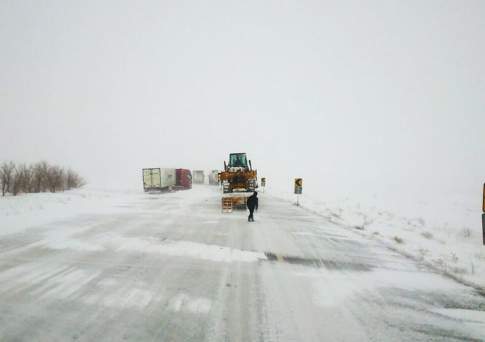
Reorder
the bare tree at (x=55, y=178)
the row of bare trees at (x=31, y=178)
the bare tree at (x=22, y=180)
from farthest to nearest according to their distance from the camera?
the bare tree at (x=55, y=178)
the bare tree at (x=22, y=180)
the row of bare trees at (x=31, y=178)

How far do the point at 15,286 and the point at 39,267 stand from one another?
1.02 m

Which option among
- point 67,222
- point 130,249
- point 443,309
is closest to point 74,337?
point 130,249

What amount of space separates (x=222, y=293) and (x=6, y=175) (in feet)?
108

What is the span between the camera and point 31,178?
29.1 metres


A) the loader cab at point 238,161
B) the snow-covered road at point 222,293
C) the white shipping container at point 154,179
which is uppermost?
the loader cab at point 238,161

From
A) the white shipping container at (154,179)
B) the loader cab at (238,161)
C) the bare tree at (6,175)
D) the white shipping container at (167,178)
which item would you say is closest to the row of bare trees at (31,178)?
the bare tree at (6,175)

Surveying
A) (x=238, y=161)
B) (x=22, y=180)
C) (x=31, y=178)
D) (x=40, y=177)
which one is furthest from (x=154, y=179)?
(x=238, y=161)

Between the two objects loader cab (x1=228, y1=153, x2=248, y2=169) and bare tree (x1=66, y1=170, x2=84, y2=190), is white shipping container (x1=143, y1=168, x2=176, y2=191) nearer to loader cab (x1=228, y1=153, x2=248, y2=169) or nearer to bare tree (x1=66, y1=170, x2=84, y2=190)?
bare tree (x1=66, y1=170, x2=84, y2=190)

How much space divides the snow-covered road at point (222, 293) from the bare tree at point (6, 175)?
24916 millimetres

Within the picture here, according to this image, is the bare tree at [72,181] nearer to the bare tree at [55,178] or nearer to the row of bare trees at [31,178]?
the row of bare trees at [31,178]

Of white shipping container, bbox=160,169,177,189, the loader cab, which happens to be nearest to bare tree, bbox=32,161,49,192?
white shipping container, bbox=160,169,177,189

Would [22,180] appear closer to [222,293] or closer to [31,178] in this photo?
[31,178]

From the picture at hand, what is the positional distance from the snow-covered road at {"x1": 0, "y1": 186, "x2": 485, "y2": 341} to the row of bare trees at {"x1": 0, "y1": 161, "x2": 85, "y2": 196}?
25.1 meters

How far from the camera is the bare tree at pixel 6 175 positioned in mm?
26125
